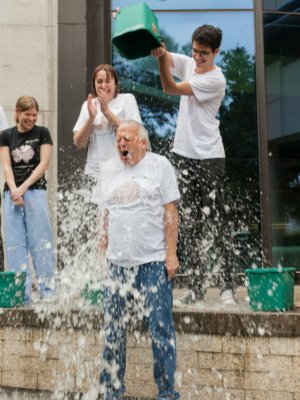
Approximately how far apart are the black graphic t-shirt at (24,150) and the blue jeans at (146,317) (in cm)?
184

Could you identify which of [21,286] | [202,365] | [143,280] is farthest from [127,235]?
[21,286]

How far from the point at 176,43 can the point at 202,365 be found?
4930 millimetres

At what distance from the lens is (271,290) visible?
3830mm

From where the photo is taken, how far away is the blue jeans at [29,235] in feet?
16.1

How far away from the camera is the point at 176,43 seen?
773cm

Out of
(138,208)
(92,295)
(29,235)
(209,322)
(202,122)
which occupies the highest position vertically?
(202,122)

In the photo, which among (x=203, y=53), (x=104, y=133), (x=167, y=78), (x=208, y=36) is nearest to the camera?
(x=167, y=78)

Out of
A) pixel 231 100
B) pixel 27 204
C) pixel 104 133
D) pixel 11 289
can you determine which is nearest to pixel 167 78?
pixel 104 133

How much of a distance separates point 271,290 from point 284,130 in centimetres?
414

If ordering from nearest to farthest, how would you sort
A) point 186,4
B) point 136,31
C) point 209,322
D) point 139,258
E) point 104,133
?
point 139,258 < point 136,31 < point 209,322 < point 104,133 < point 186,4

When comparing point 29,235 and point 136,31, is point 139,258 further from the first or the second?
point 29,235

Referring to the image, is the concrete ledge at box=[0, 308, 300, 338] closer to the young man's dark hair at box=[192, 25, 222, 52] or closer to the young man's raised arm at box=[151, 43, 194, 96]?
the young man's raised arm at box=[151, 43, 194, 96]

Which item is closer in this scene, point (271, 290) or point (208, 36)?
point (271, 290)

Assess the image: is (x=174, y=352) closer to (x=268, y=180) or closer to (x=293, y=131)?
(x=268, y=180)
